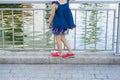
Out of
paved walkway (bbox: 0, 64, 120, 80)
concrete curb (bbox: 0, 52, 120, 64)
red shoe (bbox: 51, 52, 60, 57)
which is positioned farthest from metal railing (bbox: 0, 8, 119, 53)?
paved walkway (bbox: 0, 64, 120, 80)

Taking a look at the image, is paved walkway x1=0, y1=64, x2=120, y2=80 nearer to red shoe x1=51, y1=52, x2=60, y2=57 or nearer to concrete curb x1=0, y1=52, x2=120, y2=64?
concrete curb x1=0, y1=52, x2=120, y2=64

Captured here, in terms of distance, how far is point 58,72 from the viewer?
5980 mm

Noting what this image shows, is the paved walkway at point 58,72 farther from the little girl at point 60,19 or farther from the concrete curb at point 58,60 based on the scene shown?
the little girl at point 60,19

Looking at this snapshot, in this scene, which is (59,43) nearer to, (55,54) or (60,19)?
(55,54)

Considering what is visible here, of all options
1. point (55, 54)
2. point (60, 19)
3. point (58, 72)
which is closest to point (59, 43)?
point (55, 54)

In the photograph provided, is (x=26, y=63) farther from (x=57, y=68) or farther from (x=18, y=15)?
(x=18, y=15)

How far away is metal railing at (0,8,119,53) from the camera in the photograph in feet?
22.1

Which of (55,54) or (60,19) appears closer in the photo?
(60,19)

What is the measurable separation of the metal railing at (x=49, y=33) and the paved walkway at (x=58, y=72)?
0.58 meters

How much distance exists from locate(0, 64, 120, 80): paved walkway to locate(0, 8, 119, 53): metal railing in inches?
22.9

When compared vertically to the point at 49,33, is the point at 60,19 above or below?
above

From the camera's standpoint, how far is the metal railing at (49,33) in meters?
6.72

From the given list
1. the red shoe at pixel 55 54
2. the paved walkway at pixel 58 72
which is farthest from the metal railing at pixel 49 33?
the paved walkway at pixel 58 72

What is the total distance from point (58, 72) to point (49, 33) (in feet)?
4.00
